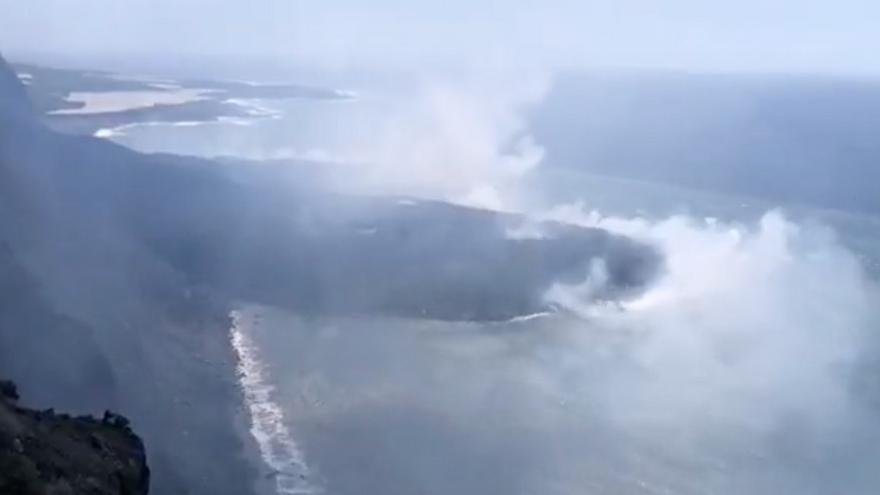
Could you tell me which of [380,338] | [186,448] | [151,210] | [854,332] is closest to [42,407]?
[186,448]

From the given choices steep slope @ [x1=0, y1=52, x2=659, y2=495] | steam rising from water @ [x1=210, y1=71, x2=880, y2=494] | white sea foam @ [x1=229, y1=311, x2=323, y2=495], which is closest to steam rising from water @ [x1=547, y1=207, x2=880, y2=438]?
steam rising from water @ [x1=210, y1=71, x2=880, y2=494]

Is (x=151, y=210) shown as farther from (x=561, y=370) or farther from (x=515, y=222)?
(x=561, y=370)

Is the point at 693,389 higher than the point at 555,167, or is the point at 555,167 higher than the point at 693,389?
the point at 555,167

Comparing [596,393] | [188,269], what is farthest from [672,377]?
[188,269]

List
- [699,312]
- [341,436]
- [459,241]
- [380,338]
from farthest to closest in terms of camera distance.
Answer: [459,241]
[699,312]
[380,338]
[341,436]

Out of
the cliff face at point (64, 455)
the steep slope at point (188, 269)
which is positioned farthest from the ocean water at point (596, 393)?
the cliff face at point (64, 455)

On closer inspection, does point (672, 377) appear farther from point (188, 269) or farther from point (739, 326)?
point (188, 269)

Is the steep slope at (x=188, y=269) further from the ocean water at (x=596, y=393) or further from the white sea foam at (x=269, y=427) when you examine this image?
the ocean water at (x=596, y=393)

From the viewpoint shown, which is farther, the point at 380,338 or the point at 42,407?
the point at 380,338
